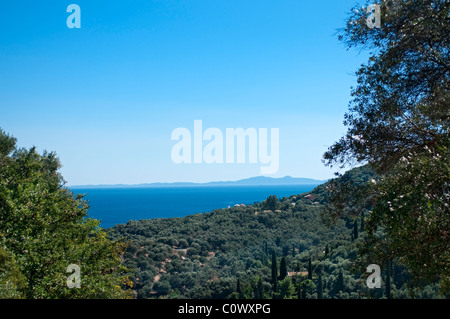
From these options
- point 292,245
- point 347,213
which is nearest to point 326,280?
point 292,245

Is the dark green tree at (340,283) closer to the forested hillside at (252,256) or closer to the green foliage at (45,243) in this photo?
the forested hillside at (252,256)

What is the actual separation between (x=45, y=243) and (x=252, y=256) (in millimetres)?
50700

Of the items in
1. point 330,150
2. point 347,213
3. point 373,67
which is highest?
point 373,67

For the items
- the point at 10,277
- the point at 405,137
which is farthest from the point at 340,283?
the point at 10,277

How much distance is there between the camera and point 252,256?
55969 millimetres

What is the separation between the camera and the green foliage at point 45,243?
24.2 ft

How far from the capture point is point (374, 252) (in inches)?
243

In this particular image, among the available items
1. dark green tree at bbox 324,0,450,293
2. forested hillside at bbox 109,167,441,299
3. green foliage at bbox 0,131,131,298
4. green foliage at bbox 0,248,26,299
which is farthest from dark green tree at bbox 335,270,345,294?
green foliage at bbox 0,248,26,299

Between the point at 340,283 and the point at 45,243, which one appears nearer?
the point at 45,243

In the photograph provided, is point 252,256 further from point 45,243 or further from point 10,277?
point 10,277

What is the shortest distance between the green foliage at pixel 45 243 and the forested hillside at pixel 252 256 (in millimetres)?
13489
